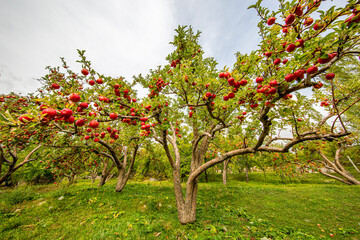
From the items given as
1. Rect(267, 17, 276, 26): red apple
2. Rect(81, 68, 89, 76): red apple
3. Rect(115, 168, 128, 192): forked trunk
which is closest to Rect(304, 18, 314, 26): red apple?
Rect(267, 17, 276, 26): red apple

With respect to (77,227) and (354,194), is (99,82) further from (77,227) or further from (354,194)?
(354,194)

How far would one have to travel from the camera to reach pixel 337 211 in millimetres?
7668

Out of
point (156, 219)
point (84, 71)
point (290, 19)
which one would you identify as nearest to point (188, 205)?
point (156, 219)

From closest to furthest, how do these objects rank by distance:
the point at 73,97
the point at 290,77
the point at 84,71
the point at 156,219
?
the point at 73,97
the point at 290,77
the point at 84,71
the point at 156,219

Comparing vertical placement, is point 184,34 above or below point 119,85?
above

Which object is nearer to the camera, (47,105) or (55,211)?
(47,105)

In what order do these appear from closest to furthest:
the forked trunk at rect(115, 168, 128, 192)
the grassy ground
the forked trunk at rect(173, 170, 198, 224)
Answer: the grassy ground, the forked trunk at rect(173, 170, 198, 224), the forked trunk at rect(115, 168, 128, 192)

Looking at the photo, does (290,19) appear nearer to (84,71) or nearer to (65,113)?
(65,113)

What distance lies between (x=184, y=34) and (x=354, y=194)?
18385 mm

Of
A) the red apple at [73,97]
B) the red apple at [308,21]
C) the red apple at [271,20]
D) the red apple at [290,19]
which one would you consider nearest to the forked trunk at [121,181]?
the red apple at [73,97]

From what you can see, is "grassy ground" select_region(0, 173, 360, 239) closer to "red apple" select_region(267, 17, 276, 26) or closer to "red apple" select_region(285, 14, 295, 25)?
"red apple" select_region(285, 14, 295, 25)

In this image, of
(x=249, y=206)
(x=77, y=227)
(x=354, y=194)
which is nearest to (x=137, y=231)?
(x=77, y=227)

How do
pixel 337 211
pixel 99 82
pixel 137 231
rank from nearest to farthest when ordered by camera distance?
pixel 99 82
pixel 137 231
pixel 337 211

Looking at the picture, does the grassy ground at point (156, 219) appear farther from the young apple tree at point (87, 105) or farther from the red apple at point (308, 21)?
the red apple at point (308, 21)
